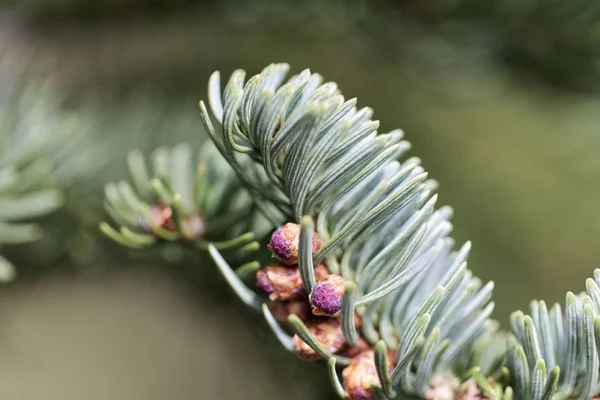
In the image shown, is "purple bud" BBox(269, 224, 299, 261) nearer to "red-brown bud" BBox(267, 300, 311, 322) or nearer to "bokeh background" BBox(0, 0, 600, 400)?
"red-brown bud" BBox(267, 300, 311, 322)

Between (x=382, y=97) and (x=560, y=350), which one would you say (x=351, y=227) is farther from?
(x=382, y=97)

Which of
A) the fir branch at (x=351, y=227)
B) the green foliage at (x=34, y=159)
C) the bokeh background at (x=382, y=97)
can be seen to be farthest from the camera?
the bokeh background at (x=382, y=97)

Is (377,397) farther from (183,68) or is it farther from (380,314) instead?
(183,68)

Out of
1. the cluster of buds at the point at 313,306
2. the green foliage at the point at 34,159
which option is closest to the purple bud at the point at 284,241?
the cluster of buds at the point at 313,306

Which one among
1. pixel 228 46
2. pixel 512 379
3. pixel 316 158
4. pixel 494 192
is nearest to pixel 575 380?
pixel 512 379

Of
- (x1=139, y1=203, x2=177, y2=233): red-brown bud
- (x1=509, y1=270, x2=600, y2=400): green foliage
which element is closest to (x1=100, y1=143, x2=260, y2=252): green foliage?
(x1=139, y1=203, x2=177, y2=233): red-brown bud

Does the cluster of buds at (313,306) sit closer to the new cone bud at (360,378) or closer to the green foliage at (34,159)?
the new cone bud at (360,378)
